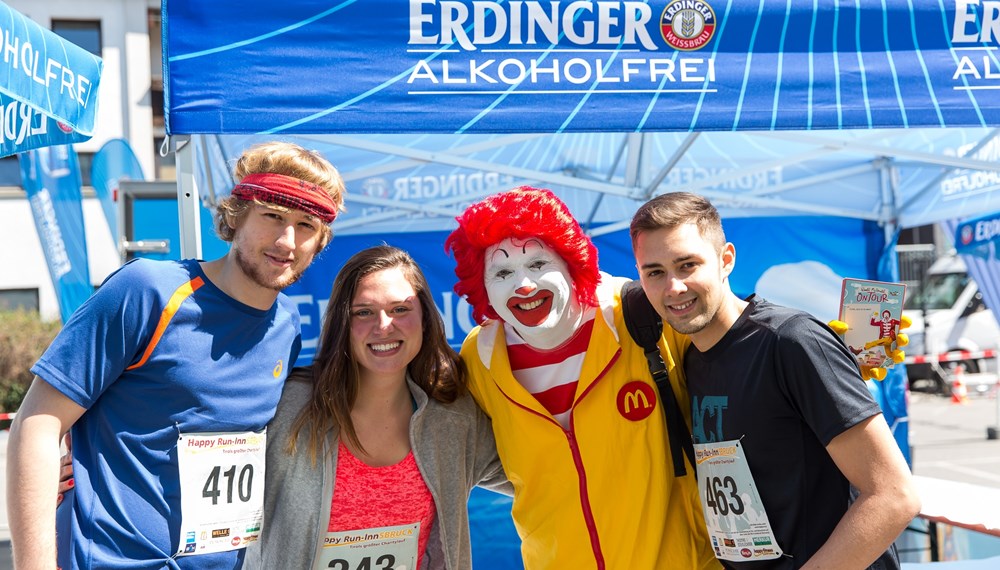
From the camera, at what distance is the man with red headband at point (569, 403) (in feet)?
7.73

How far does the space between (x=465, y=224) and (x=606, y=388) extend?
62cm

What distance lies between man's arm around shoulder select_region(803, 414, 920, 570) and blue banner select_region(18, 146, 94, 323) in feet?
22.1

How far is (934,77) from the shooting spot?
9.05 ft

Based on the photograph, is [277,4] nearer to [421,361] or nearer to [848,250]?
[421,361]

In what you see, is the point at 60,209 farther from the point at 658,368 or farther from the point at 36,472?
the point at 658,368

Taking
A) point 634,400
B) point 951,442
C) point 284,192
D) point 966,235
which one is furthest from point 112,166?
point 951,442

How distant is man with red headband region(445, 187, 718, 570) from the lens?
A: 2.36 m

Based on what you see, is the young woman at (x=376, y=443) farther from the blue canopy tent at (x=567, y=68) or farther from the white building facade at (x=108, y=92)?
the white building facade at (x=108, y=92)

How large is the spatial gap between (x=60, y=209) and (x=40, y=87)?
4738mm

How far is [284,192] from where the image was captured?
7.27ft

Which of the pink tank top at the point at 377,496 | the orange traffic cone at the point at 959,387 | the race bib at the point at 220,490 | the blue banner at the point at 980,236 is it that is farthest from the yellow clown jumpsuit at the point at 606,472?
the orange traffic cone at the point at 959,387

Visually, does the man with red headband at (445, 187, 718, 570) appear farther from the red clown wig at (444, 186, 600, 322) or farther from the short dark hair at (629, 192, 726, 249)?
the short dark hair at (629, 192, 726, 249)

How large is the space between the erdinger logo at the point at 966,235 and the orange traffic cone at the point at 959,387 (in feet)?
18.7

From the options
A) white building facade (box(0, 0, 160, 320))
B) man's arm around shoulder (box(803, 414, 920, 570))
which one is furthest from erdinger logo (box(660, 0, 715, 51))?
white building facade (box(0, 0, 160, 320))
